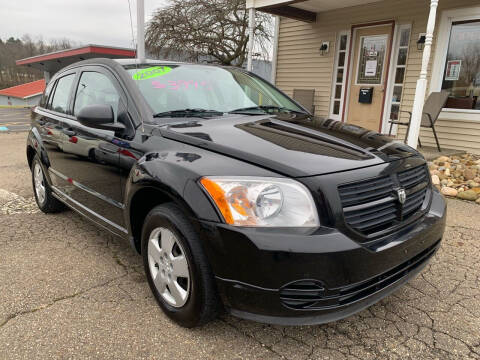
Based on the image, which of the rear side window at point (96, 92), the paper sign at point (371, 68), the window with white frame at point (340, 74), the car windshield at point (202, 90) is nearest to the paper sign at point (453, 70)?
the paper sign at point (371, 68)

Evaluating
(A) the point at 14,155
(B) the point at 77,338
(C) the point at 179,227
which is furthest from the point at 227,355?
(A) the point at 14,155

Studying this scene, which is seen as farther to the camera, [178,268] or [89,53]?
[89,53]

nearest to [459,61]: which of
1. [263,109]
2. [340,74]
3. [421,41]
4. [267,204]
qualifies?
[421,41]

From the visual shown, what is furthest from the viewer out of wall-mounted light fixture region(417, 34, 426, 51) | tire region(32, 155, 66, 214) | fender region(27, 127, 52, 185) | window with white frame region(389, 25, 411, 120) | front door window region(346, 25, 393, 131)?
front door window region(346, 25, 393, 131)

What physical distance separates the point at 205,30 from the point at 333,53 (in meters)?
10.9

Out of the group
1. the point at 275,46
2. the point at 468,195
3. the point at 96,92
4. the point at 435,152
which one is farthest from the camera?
the point at 275,46

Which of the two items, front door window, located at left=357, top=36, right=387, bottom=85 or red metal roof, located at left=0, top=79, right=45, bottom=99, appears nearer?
front door window, located at left=357, top=36, right=387, bottom=85

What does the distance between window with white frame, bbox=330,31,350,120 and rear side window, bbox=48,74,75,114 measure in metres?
6.79

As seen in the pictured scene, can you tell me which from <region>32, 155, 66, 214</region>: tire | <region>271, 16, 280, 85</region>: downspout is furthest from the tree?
<region>32, 155, 66, 214</region>: tire

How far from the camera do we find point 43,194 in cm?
418

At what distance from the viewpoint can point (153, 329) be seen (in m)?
2.19

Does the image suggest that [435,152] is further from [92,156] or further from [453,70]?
[92,156]

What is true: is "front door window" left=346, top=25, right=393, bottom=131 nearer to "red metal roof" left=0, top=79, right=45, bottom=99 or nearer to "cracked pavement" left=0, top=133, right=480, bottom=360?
"cracked pavement" left=0, top=133, right=480, bottom=360

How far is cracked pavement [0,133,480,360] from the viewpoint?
6.64ft
